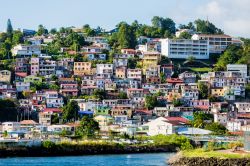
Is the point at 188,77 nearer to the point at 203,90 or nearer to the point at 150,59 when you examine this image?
the point at 203,90

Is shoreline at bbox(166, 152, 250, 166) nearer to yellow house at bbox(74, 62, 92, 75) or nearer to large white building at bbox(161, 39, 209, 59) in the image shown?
yellow house at bbox(74, 62, 92, 75)

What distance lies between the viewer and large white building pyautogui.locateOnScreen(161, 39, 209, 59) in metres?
67.9

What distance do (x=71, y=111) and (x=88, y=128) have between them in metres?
6.01

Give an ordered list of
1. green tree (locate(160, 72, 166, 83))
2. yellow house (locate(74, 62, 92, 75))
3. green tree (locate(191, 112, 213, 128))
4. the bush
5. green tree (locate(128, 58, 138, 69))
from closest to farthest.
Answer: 1. the bush
2. green tree (locate(191, 112, 213, 128))
3. green tree (locate(160, 72, 166, 83))
4. yellow house (locate(74, 62, 92, 75))
5. green tree (locate(128, 58, 138, 69))

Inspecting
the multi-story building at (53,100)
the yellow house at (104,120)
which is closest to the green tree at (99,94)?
the multi-story building at (53,100)

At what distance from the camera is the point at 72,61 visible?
211 feet

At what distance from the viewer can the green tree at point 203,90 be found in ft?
198

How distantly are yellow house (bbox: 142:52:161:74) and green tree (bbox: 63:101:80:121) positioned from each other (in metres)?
12.1

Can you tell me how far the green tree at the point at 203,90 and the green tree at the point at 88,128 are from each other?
13.8 meters

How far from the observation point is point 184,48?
68.2 m

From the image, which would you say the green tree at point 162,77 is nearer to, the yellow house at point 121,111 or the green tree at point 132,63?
the green tree at point 132,63

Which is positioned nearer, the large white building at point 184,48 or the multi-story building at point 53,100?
the multi-story building at point 53,100

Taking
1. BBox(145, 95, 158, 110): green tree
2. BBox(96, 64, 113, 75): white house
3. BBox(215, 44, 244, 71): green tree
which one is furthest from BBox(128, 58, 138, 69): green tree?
BBox(145, 95, 158, 110): green tree

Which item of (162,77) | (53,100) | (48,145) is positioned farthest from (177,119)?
(48,145)
